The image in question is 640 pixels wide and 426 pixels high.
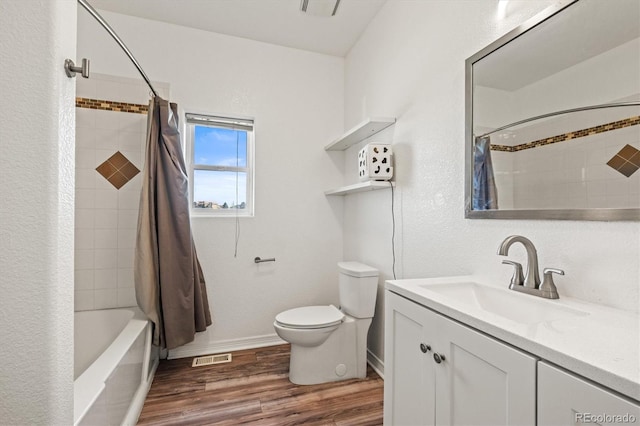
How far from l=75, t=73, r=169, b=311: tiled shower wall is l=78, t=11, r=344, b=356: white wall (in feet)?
0.68

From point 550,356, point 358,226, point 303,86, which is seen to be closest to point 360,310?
point 358,226

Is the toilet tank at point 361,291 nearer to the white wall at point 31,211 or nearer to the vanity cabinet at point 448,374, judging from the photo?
the vanity cabinet at point 448,374

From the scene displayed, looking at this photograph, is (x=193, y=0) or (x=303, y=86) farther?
(x=303, y=86)

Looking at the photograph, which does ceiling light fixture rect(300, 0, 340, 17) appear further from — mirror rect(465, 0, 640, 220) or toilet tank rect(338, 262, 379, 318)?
toilet tank rect(338, 262, 379, 318)

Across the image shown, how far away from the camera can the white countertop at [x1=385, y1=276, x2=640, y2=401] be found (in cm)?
52

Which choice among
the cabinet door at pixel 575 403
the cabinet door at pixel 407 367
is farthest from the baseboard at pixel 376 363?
the cabinet door at pixel 575 403

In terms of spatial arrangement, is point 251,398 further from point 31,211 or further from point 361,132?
point 361,132

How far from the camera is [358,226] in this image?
2455 millimetres

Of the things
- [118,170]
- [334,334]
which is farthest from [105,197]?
[334,334]

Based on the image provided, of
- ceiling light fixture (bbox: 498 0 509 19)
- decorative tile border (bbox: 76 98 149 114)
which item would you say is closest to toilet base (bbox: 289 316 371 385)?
ceiling light fixture (bbox: 498 0 509 19)

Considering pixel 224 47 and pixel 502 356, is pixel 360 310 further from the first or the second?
pixel 224 47

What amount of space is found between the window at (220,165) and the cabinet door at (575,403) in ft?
7.39

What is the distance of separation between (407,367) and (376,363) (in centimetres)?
115

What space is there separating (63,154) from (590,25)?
1.62 metres
